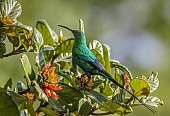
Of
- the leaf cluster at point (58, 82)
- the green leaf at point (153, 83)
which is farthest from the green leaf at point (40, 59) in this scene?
the green leaf at point (153, 83)

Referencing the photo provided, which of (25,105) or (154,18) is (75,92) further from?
(154,18)

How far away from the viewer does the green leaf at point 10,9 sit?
71 centimetres

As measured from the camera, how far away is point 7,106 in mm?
655

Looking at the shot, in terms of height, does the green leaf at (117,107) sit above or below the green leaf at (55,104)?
above

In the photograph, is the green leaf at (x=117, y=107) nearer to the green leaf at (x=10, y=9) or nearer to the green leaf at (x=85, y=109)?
the green leaf at (x=85, y=109)

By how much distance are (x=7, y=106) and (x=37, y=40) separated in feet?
0.38

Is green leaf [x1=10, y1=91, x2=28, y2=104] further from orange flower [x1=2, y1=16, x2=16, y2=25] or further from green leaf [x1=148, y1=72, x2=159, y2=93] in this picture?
green leaf [x1=148, y1=72, x2=159, y2=93]

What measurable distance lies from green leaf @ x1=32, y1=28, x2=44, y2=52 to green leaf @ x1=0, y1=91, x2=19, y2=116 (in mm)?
94

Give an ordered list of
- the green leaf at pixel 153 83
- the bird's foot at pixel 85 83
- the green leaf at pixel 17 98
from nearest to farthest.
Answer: the green leaf at pixel 17 98
the bird's foot at pixel 85 83
the green leaf at pixel 153 83

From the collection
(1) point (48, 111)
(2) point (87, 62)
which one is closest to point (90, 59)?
(2) point (87, 62)

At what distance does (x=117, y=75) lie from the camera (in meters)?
0.78

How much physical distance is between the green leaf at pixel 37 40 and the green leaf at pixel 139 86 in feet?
0.57

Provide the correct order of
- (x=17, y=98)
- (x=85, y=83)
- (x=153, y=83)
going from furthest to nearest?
(x=153, y=83) → (x=85, y=83) → (x=17, y=98)

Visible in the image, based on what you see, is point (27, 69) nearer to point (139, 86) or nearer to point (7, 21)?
point (7, 21)
